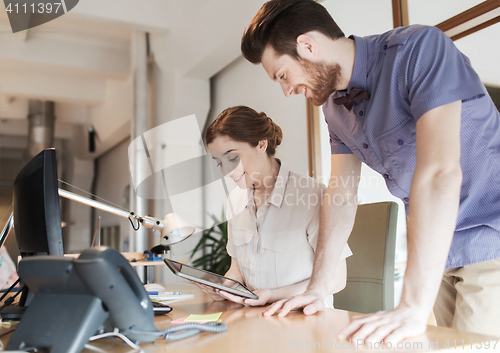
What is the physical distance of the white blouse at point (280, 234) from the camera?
4.74 ft

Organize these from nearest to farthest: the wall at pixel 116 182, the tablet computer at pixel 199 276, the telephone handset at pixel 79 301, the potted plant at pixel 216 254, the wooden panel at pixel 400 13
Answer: the telephone handset at pixel 79 301, the tablet computer at pixel 199 276, the wooden panel at pixel 400 13, the potted plant at pixel 216 254, the wall at pixel 116 182

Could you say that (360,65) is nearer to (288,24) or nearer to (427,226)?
(288,24)

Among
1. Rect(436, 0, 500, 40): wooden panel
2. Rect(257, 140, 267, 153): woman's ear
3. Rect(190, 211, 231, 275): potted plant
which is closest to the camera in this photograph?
Rect(257, 140, 267, 153): woman's ear

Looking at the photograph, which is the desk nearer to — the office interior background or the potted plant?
the office interior background

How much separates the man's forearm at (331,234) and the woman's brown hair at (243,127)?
1.59 ft

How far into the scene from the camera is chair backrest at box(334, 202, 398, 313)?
1592 millimetres

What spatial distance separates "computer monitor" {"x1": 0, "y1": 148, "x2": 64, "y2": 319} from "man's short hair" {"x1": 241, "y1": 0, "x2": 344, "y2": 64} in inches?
24.0

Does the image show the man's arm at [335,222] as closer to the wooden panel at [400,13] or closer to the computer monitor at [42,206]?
the computer monitor at [42,206]

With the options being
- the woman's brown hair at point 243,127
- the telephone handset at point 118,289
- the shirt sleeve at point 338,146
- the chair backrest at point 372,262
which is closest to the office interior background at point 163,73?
the woman's brown hair at point 243,127

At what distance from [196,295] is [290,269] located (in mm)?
339

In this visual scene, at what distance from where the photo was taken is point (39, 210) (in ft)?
3.00

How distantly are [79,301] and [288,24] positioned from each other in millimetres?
812

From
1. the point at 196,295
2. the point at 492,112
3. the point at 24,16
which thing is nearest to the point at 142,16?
the point at 24,16

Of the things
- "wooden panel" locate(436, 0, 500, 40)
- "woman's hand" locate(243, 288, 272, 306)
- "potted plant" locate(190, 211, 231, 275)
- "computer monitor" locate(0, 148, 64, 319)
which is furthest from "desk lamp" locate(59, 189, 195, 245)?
"potted plant" locate(190, 211, 231, 275)
